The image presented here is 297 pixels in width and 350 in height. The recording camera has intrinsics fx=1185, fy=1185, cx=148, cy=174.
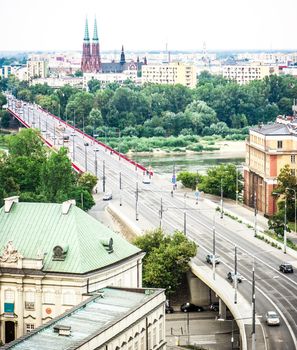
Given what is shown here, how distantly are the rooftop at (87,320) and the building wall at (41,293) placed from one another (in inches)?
60.3

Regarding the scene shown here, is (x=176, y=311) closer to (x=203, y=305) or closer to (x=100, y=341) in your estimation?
(x=203, y=305)

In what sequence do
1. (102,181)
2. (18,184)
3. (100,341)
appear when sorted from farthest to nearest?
(102,181) < (18,184) < (100,341)

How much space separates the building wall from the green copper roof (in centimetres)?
55

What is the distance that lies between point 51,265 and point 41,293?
159cm

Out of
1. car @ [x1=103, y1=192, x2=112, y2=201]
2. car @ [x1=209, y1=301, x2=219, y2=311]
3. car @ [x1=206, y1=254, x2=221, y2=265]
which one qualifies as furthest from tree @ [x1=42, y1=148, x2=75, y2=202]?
car @ [x1=209, y1=301, x2=219, y2=311]

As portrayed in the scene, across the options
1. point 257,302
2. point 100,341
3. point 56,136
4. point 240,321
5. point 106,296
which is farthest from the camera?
point 56,136

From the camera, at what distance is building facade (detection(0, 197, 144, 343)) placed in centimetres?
6272

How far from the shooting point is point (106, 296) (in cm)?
5956

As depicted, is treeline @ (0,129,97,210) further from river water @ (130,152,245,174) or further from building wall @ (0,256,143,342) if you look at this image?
river water @ (130,152,245,174)

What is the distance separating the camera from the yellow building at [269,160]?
362ft

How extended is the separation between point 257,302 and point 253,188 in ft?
151

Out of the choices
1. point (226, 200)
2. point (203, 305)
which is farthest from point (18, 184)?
point (203, 305)

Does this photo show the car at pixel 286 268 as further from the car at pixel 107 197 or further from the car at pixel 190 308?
the car at pixel 107 197

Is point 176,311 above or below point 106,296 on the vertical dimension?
below
